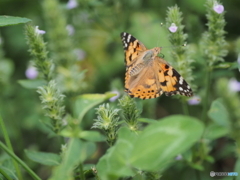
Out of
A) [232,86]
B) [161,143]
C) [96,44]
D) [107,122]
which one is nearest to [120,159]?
[161,143]

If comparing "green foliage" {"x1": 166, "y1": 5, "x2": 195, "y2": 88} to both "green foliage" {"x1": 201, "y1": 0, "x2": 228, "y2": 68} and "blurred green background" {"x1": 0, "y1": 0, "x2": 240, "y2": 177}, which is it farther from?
"blurred green background" {"x1": 0, "y1": 0, "x2": 240, "y2": 177}

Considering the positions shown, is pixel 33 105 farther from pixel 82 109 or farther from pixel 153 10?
pixel 82 109

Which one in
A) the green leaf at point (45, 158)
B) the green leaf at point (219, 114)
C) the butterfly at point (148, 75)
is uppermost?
the butterfly at point (148, 75)

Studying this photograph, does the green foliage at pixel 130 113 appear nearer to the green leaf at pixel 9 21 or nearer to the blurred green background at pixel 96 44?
the green leaf at pixel 9 21

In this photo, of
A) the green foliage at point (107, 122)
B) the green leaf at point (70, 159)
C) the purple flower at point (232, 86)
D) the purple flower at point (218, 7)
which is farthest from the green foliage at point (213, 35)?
the green leaf at point (70, 159)

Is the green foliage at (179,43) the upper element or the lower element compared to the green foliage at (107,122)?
upper

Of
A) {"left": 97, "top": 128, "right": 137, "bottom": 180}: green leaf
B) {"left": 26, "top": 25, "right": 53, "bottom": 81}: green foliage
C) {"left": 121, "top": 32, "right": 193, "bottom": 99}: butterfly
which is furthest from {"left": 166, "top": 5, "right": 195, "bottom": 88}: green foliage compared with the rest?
{"left": 97, "top": 128, "right": 137, "bottom": 180}: green leaf

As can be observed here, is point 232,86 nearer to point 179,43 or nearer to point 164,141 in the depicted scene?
point 164,141

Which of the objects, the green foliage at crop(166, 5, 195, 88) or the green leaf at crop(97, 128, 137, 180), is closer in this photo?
the green leaf at crop(97, 128, 137, 180)
